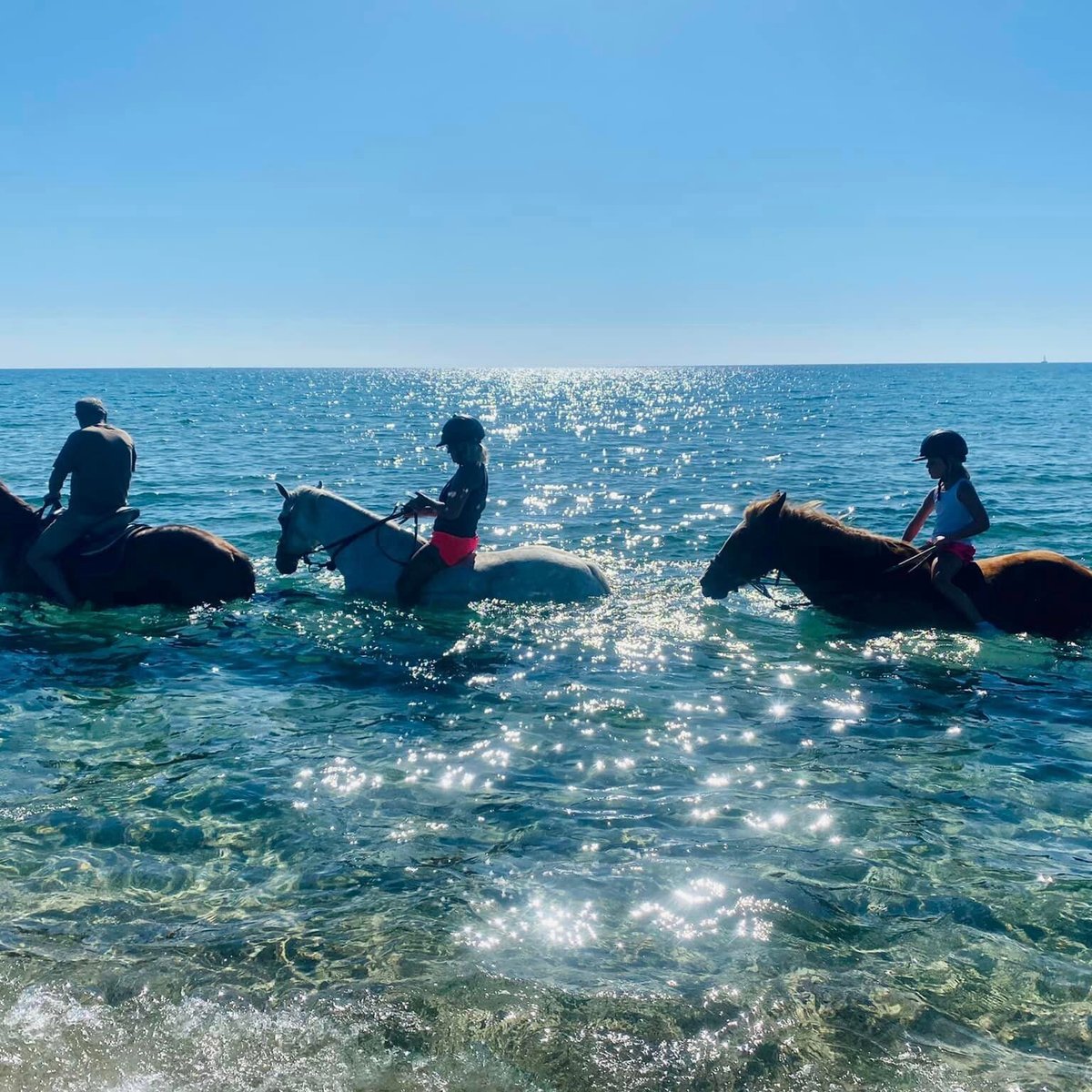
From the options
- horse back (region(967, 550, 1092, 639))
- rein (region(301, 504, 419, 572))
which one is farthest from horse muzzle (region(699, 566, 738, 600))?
rein (region(301, 504, 419, 572))

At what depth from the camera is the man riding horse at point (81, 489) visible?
10.3 m

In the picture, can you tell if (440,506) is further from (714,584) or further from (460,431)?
(714,584)

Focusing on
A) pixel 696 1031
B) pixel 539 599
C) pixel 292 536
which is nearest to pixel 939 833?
pixel 696 1031

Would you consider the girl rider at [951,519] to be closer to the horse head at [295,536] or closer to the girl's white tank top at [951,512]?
the girl's white tank top at [951,512]

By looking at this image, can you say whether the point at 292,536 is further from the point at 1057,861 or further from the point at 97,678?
the point at 1057,861

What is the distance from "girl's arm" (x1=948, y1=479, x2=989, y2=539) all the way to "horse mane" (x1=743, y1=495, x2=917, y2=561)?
748 mm

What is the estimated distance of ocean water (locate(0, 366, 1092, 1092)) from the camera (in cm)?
371

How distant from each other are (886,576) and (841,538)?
0.70m

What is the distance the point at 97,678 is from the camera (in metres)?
8.41

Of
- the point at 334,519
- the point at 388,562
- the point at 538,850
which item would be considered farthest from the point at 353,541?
the point at 538,850

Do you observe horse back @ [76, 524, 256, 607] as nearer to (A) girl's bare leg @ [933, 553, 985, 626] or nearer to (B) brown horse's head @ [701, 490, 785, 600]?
(B) brown horse's head @ [701, 490, 785, 600]

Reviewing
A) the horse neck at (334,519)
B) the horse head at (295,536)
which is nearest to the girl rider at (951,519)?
the horse neck at (334,519)

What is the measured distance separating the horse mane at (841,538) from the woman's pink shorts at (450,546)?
3.58m

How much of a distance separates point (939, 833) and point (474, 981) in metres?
3.28
